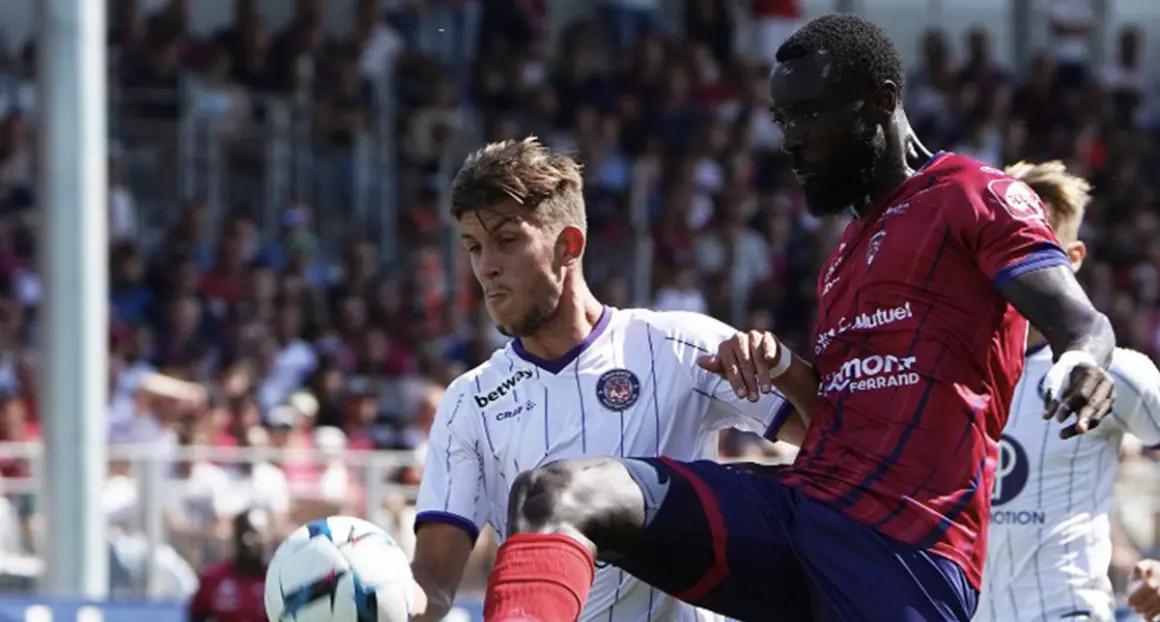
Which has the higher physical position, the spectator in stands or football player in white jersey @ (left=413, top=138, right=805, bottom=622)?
football player in white jersey @ (left=413, top=138, right=805, bottom=622)

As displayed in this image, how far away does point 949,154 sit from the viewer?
5203 millimetres

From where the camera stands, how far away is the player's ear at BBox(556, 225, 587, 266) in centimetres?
545

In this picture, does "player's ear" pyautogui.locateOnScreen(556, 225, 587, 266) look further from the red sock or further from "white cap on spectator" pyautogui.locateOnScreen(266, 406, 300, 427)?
"white cap on spectator" pyautogui.locateOnScreen(266, 406, 300, 427)

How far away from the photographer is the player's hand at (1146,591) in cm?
565

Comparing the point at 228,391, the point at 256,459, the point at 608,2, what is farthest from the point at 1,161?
the point at 608,2

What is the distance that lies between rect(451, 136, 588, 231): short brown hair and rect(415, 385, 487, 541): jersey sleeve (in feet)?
1.67

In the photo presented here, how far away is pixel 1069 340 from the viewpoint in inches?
179

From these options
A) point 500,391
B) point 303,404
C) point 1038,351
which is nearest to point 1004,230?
point 500,391

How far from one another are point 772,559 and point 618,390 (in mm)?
681

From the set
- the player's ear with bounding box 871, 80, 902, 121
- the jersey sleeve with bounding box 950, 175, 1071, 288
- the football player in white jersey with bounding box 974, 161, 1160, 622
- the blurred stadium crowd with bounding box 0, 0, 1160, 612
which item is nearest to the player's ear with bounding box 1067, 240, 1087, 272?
the football player in white jersey with bounding box 974, 161, 1160, 622

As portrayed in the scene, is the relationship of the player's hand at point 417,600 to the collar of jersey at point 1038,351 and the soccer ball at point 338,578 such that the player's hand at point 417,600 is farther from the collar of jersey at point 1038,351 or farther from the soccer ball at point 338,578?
the collar of jersey at point 1038,351

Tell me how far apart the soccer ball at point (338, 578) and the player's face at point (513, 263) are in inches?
27.9

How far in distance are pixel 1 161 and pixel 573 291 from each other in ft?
35.7

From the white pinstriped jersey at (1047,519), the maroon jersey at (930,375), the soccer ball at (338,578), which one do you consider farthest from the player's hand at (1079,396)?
the white pinstriped jersey at (1047,519)
